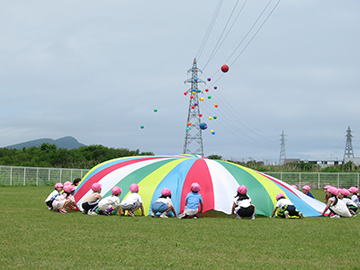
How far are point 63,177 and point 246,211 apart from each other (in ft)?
64.8

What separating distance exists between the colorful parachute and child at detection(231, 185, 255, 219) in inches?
9.6

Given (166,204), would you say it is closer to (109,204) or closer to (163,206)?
(163,206)

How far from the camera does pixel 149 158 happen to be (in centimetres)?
1064

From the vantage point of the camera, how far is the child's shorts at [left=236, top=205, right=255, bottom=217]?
25.4ft

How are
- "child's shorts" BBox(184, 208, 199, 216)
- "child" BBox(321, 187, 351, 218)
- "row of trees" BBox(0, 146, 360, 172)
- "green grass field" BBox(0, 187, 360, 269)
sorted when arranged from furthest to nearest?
"row of trees" BBox(0, 146, 360, 172)
"child" BBox(321, 187, 351, 218)
"child's shorts" BBox(184, 208, 199, 216)
"green grass field" BBox(0, 187, 360, 269)

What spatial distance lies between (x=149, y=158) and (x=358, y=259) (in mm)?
7096

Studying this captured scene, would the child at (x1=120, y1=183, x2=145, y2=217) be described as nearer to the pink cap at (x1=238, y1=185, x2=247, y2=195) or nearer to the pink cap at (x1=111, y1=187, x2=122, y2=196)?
the pink cap at (x1=111, y1=187, x2=122, y2=196)

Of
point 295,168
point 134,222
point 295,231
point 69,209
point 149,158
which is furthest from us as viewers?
point 295,168

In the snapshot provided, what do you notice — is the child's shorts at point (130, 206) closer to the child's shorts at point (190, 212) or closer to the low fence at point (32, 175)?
the child's shorts at point (190, 212)

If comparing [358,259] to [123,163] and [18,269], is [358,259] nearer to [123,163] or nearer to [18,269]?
[18,269]

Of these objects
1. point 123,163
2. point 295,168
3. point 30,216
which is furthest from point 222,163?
point 295,168

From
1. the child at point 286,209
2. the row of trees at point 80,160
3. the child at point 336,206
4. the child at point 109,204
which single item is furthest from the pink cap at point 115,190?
the row of trees at point 80,160

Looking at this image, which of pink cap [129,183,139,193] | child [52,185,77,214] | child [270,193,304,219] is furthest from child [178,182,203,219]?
child [52,185,77,214]

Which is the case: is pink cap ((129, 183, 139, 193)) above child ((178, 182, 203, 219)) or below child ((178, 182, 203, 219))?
above
